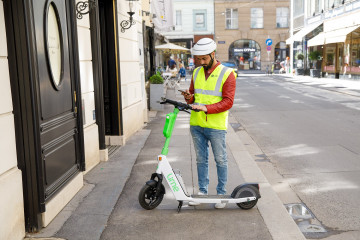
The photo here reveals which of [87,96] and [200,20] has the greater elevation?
[200,20]

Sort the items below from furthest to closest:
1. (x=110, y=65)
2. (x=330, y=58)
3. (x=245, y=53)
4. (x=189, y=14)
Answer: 1. (x=245, y=53)
2. (x=189, y=14)
3. (x=330, y=58)
4. (x=110, y=65)

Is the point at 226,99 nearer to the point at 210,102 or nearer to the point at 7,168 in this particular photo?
the point at 210,102

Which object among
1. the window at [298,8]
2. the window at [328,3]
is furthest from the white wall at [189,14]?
the window at [328,3]

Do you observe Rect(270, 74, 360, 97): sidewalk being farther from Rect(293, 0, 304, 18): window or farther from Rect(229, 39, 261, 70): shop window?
Rect(229, 39, 261, 70): shop window

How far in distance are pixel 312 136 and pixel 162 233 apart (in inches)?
240

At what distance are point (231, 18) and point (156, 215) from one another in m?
46.8

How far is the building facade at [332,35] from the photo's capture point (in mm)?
26516

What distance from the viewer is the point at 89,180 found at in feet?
19.1

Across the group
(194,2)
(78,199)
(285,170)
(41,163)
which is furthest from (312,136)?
(194,2)

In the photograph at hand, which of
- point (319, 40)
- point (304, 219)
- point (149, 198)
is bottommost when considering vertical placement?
point (304, 219)

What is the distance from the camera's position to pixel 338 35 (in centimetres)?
2673

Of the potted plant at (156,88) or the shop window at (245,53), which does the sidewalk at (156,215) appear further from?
the shop window at (245,53)

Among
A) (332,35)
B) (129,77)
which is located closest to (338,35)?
(332,35)

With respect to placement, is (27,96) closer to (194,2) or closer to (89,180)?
(89,180)
